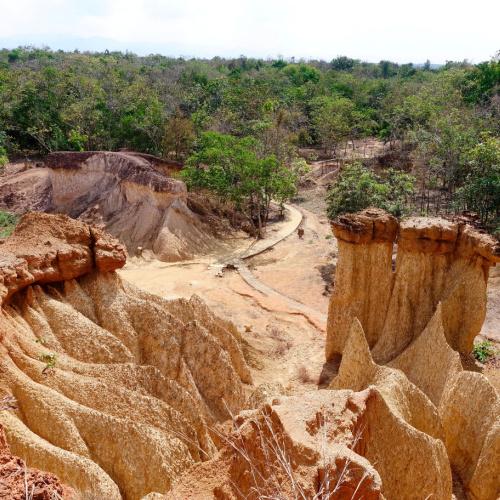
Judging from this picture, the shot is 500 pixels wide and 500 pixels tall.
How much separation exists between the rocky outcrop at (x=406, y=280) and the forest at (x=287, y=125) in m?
8.35

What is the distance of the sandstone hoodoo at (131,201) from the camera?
25156 millimetres

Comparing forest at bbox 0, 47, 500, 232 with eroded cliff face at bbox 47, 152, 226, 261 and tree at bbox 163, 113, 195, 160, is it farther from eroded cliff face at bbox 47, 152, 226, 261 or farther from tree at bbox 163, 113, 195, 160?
eroded cliff face at bbox 47, 152, 226, 261

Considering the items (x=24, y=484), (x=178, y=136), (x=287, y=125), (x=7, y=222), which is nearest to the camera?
(x=24, y=484)

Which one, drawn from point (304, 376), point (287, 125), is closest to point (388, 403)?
point (304, 376)

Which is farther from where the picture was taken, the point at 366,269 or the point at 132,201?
the point at 132,201

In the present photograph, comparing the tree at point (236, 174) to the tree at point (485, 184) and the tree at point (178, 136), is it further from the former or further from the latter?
Result: the tree at point (485, 184)

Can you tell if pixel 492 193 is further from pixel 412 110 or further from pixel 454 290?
pixel 412 110

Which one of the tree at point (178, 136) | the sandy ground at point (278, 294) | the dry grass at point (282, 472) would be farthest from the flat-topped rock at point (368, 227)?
the tree at point (178, 136)

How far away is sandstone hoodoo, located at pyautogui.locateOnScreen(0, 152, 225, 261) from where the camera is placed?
82.5 feet

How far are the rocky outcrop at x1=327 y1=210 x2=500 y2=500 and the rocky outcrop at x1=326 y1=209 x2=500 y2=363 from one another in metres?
0.02

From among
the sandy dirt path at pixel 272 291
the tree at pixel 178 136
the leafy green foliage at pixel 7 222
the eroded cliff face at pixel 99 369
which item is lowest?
the sandy dirt path at pixel 272 291

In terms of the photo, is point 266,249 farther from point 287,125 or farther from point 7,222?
point 287,125

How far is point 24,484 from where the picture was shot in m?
5.14

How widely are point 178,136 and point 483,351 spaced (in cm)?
2569
